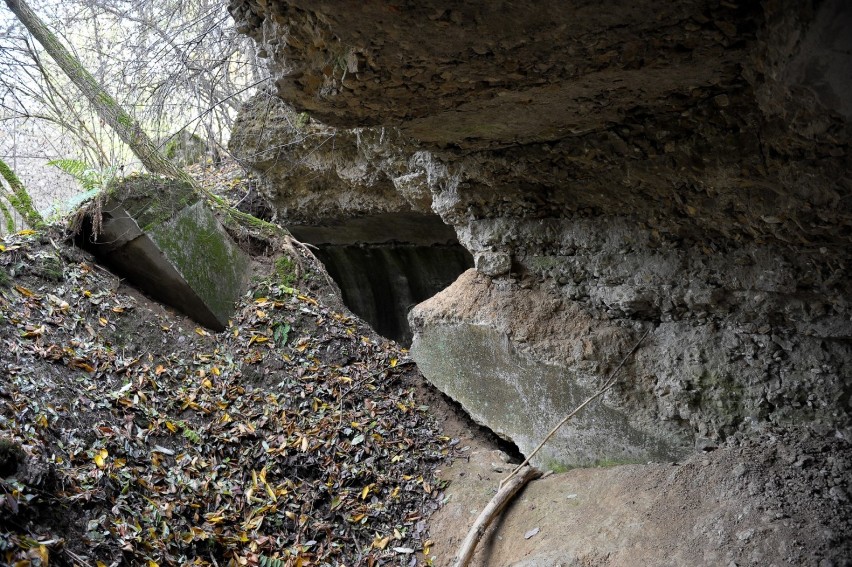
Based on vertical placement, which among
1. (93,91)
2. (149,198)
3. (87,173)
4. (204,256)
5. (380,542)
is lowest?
(380,542)

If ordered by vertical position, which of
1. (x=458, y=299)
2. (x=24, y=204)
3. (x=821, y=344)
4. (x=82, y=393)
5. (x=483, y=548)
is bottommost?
(x=483, y=548)

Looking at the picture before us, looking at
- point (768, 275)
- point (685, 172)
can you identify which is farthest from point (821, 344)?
point (685, 172)

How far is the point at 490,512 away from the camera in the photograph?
13.9 feet

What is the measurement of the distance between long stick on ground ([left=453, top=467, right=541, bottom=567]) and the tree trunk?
14.5 feet

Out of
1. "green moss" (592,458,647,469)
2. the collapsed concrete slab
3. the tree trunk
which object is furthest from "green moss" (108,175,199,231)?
"green moss" (592,458,647,469)

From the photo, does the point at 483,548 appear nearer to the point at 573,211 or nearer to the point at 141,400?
the point at 573,211

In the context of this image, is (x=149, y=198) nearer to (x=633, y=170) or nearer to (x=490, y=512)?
(x=490, y=512)

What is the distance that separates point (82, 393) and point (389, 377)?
2573 millimetres

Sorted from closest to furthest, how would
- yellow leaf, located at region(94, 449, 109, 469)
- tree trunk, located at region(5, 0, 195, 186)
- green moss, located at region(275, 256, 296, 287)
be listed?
yellow leaf, located at region(94, 449, 109, 469), tree trunk, located at region(5, 0, 195, 186), green moss, located at region(275, 256, 296, 287)

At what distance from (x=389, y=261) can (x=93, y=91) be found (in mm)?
4127

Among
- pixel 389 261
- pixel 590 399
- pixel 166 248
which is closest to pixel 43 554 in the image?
pixel 590 399

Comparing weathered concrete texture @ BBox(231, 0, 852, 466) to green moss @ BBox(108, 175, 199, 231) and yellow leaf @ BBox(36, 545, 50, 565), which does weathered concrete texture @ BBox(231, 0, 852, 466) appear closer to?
green moss @ BBox(108, 175, 199, 231)

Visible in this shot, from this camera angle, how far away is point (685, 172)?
336 centimetres

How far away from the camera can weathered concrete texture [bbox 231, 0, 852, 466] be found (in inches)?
90.6
